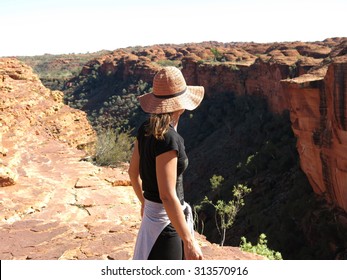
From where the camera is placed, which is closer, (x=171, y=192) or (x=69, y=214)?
(x=171, y=192)

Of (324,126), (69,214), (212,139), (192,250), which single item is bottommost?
(212,139)

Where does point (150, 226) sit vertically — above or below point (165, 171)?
below

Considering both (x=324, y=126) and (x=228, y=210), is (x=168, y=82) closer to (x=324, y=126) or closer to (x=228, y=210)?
(x=228, y=210)

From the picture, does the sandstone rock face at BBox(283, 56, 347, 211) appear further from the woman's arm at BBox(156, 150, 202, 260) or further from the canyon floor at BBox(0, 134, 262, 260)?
the woman's arm at BBox(156, 150, 202, 260)

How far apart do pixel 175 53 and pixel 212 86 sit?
26.0 m

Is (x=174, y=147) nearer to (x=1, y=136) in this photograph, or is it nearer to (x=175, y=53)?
(x=1, y=136)

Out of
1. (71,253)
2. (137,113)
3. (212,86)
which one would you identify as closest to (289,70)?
(212,86)

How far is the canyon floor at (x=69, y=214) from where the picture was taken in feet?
11.7

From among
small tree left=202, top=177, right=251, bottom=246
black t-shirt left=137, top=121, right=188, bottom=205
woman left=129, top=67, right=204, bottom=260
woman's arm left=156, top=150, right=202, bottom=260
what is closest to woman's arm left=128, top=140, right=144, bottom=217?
woman left=129, top=67, right=204, bottom=260

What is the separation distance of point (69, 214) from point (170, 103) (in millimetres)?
2677

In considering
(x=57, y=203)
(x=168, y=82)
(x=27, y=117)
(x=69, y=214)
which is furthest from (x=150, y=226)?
(x=27, y=117)

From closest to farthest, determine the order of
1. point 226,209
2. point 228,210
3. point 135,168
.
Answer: point 135,168, point 226,209, point 228,210

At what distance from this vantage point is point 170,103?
2.29 m
